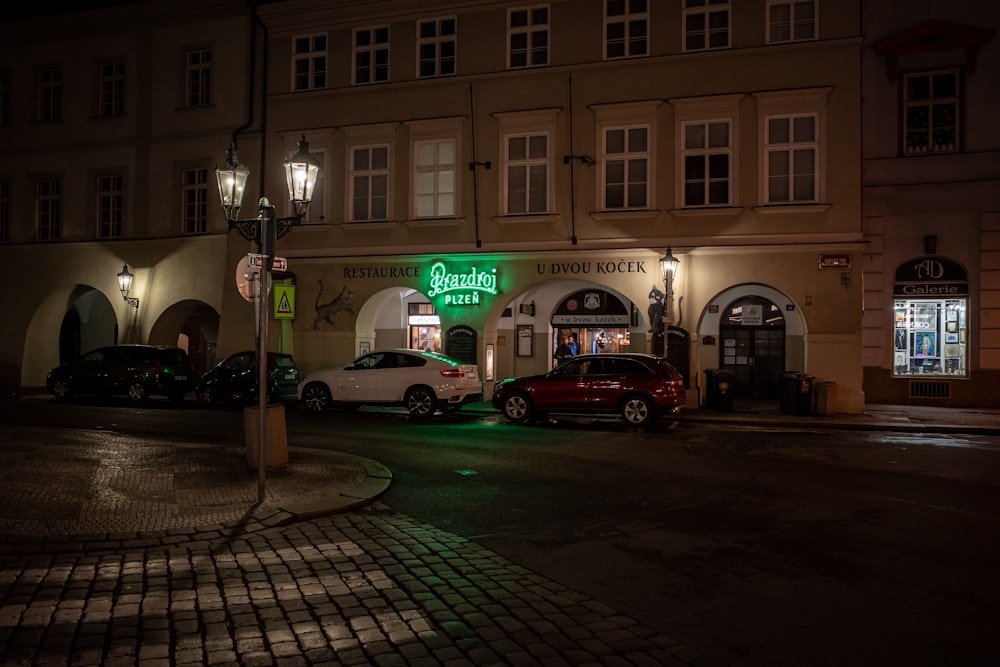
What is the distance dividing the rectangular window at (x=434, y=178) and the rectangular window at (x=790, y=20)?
8982 millimetres

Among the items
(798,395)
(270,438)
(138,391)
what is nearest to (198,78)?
(138,391)

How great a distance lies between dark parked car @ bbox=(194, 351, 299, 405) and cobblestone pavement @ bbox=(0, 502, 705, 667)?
13.6 meters

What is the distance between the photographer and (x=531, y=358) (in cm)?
2512

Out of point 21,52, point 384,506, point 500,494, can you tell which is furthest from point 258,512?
point 21,52

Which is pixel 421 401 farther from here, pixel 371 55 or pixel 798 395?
pixel 371 55

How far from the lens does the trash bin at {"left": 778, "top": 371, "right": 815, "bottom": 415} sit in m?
18.4

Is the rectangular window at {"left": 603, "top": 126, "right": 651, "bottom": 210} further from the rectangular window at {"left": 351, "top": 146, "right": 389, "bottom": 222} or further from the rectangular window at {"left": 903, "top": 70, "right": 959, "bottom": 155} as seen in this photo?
the rectangular window at {"left": 903, "top": 70, "right": 959, "bottom": 155}

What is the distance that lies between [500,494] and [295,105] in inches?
705

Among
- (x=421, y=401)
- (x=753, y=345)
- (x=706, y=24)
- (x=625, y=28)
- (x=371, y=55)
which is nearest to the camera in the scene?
(x=421, y=401)

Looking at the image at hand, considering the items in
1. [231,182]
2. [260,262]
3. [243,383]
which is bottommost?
[243,383]

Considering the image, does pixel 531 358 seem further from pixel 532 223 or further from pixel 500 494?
pixel 500 494

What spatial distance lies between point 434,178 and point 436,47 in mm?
3769

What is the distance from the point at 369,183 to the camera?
74.7 feet

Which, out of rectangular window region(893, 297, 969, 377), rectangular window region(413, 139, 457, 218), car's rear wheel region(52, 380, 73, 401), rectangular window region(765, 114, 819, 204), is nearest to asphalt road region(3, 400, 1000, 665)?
rectangular window region(893, 297, 969, 377)
